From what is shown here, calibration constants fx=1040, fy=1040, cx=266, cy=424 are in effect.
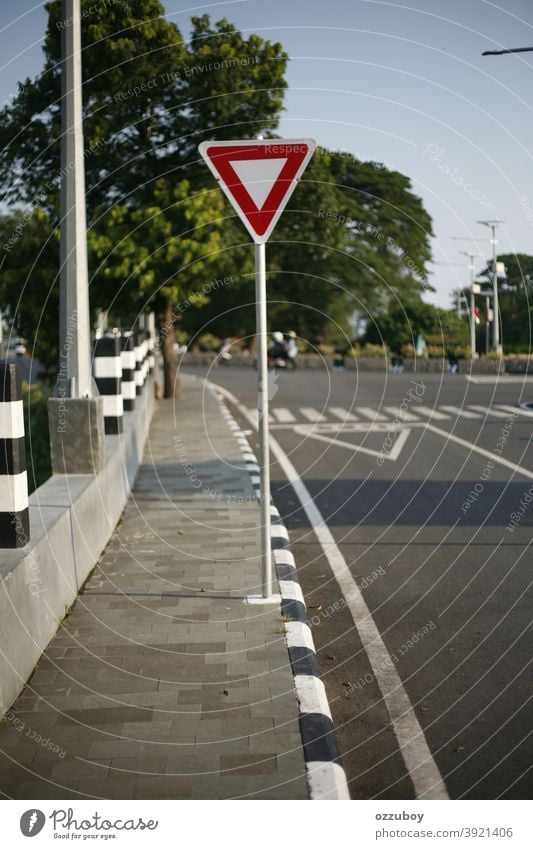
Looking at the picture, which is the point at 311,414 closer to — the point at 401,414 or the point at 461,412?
the point at 401,414

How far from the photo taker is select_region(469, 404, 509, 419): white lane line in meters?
21.0

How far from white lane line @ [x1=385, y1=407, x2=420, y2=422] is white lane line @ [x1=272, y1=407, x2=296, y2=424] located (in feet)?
6.97

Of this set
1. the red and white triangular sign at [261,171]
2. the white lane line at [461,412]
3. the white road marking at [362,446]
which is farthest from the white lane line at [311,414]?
the red and white triangular sign at [261,171]

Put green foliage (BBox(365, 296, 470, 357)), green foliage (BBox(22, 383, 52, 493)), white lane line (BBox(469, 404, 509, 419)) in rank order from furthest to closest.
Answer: green foliage (BBox(365, 296, 470, 357)), white lane line (BBox(469, 404, 509, 419)), green foliage (BBox(22, 383, 52, 493))

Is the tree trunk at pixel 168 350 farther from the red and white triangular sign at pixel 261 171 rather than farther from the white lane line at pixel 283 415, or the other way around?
the red and white triangular sign at pixel 261 171

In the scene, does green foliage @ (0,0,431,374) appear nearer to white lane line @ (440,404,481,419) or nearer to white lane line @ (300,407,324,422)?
white lane line @ (300,407,324,422)

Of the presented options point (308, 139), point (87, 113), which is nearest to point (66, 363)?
point (308, 139)

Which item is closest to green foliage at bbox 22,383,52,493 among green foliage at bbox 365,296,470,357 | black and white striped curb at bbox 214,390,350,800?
Answer: black and white striped curb at bbox 214,390,350,800

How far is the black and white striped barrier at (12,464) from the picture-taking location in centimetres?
533

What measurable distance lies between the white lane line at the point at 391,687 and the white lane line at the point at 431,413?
36.8 ft

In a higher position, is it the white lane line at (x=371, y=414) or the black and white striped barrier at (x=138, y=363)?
the black and white striped barrier at (x=138, y=363)

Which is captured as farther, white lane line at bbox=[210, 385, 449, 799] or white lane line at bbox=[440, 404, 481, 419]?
white lane line at bbox=[440, 404, 481, 419]

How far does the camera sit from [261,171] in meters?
6.73

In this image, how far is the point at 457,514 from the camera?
9891 millimetres
